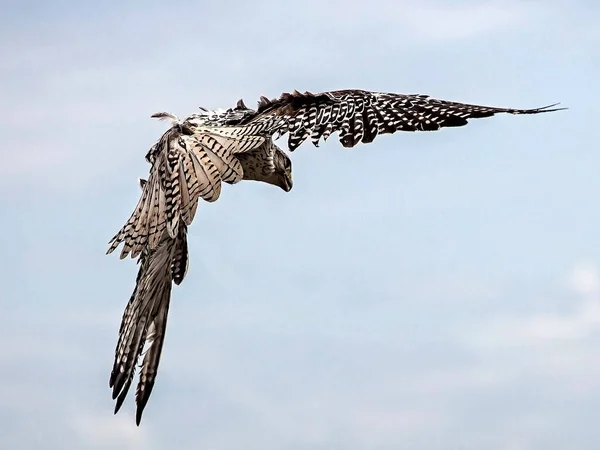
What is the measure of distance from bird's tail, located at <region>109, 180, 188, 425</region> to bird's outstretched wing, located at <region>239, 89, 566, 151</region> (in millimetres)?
2537

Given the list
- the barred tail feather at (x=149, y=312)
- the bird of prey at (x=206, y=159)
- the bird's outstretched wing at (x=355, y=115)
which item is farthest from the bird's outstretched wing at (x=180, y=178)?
the barred tail feather at (x=149, y=312)

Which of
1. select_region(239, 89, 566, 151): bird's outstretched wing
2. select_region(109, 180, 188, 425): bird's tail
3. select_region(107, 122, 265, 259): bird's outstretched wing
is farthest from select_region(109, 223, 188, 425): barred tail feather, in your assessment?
select_region(239, 89, 566, 151): bird's outstretched wing

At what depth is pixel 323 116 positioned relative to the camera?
20.5 meters

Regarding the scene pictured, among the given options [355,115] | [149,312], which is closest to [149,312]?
[149,312]

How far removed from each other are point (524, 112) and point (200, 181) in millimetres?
4829

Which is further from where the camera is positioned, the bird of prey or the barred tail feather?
the barred tail feather

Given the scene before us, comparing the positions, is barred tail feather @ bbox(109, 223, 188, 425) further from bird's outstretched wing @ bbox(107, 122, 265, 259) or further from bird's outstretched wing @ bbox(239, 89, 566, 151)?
bird's outstretched wing @ bbox(239, 89, 566, 151)

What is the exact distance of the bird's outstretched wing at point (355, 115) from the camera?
2023 centimetres

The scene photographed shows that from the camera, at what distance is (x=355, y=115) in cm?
2066

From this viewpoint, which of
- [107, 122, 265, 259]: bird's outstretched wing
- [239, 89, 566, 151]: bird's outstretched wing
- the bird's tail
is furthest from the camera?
the bird's tail

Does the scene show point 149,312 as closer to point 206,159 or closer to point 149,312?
point 149,312

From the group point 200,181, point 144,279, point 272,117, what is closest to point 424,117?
point 272,117

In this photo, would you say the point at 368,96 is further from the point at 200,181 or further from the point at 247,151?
the point at 200,181

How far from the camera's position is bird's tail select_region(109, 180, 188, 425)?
71.1 ft
